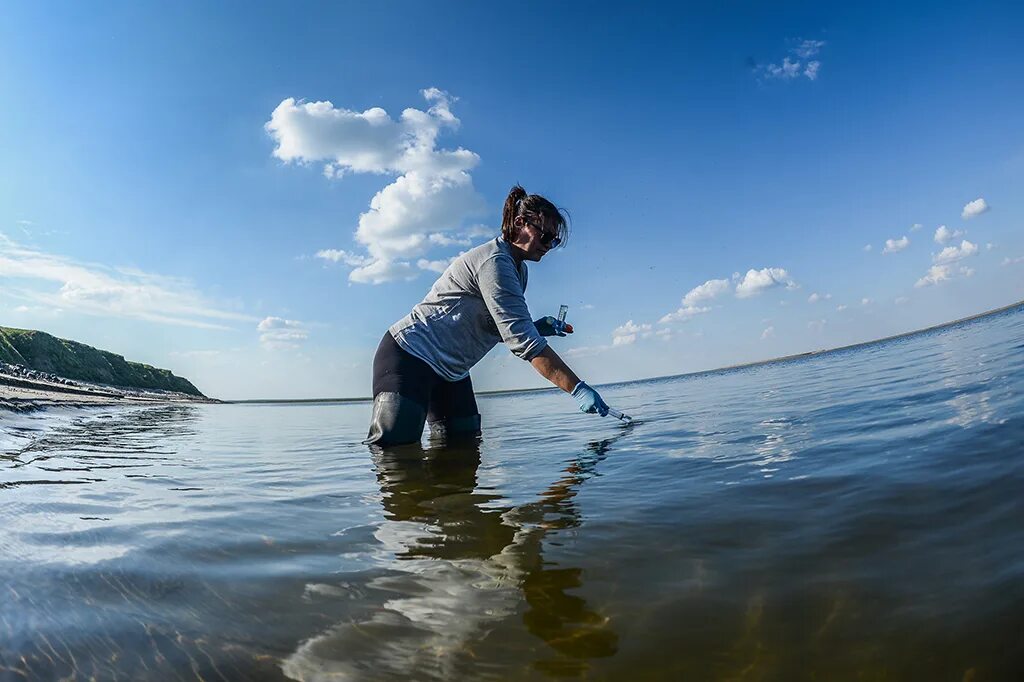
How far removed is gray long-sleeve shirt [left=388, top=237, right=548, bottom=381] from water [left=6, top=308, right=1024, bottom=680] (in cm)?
136

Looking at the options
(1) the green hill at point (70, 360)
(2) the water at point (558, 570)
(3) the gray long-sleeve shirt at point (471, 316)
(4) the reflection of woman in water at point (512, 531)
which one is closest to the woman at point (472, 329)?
(3) the gray long-sleeve shirt at point (471, 316)

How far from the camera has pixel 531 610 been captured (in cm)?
149

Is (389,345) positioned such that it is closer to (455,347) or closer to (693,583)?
(455,347)

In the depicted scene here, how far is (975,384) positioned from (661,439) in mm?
3156

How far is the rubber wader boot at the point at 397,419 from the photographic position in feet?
15.9

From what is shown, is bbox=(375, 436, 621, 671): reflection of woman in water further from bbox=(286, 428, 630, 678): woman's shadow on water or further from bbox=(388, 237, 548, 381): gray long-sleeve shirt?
bbox=(388, 237, 548, 381): gray long-sleeve shirt

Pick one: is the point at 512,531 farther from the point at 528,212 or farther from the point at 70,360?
the point at 70,360

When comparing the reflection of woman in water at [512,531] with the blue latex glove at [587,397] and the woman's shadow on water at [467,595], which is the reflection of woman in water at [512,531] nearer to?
the woman's shadow on water at [467,595]

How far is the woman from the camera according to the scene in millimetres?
4484

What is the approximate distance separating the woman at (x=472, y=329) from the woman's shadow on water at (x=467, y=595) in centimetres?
174

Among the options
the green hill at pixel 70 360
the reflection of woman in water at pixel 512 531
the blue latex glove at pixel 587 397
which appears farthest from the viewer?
the green hill at pixel 70 360

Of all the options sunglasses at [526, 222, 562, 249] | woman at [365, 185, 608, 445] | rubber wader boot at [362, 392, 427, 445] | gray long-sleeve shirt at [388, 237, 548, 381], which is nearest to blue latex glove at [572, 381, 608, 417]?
woman at [365, 185, 608, 445]

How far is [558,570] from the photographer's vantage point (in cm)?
177

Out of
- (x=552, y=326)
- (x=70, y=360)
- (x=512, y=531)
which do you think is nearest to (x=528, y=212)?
(x=552, y=326)
